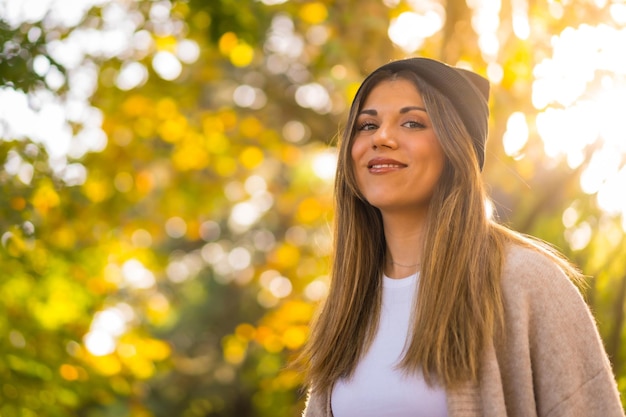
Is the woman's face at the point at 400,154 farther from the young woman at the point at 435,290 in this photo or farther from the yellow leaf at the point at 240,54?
the yellow leaf at the point at 240,54

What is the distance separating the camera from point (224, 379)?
19344 mm

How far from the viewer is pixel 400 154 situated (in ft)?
9.57

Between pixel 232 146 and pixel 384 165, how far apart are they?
6.50 metres

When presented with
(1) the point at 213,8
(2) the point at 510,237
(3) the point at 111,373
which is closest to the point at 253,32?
(1) the point at 213,8

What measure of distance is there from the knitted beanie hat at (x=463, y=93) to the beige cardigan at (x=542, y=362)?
46 centimetres

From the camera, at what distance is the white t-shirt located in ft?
8.93

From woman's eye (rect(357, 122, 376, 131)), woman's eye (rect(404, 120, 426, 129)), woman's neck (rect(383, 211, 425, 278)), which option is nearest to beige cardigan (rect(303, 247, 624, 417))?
woman's neck (rect(383, 211, 425, 278))

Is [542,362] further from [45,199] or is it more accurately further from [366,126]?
[45,199]

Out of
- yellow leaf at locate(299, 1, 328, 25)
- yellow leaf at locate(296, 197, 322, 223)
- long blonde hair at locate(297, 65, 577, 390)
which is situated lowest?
long blonde hair at locate(297, 65, 577, 390)

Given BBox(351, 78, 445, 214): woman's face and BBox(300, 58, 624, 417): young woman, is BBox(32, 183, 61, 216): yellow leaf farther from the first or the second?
BBox(351, 78, 445, 214): woman's face

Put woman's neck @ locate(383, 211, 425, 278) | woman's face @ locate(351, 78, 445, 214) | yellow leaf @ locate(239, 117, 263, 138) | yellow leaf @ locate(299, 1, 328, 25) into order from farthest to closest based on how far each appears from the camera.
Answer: yellow leaf @ locate(239, 117, 263, 138) < yellow leaf @ locate(299, 1, 328, 25) < woman's neck @ locate(383, 211, 425, 278) < woman's face @ locate(351, 78, 445, 214)

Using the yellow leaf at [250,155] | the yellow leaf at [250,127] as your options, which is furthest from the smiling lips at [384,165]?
the yellow leaf at [250,155]

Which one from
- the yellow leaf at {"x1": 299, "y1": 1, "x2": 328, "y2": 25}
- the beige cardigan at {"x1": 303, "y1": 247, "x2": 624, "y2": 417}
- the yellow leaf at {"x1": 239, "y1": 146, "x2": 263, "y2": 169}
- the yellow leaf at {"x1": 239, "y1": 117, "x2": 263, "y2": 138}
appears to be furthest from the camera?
the yellow leaf at {"x1": 239, "y1": 146, "x2": 263, "y2": 169}

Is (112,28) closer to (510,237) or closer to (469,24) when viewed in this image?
(469,24)
